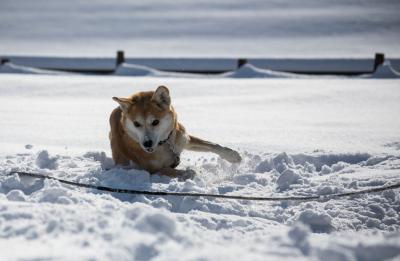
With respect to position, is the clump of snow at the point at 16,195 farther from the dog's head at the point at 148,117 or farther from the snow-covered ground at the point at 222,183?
the dog's head at the point at 148,117

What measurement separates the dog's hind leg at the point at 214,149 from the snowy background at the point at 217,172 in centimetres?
9

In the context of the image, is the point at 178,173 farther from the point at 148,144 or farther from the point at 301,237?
the point at 301,237

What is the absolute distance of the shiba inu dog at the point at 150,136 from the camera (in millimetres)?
5598

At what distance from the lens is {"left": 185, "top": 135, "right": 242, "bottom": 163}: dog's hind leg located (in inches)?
239

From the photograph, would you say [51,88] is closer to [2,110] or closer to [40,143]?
[2,110]

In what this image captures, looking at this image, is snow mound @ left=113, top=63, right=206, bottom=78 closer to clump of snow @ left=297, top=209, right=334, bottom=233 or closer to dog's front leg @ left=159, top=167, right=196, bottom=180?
dog's front leg @ left=159, top=167, right=196, bottom=180

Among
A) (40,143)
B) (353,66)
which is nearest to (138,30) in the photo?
(353,66)

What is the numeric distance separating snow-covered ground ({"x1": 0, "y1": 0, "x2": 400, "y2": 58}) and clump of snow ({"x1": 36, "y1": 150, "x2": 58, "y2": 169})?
23.3 m

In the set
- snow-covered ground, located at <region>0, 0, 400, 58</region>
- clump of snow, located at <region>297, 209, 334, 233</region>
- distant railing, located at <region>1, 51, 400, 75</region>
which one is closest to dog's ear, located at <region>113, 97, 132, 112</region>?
clump of snow, located at <region>297, 209, 334, 233</region>

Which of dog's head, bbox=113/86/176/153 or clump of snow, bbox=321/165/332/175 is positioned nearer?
dog's head, bbox=113/86/176/153

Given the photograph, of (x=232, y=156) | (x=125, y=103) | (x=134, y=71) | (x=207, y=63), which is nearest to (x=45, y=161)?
(x=125, y=103)

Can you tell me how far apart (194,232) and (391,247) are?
1214 millimetres

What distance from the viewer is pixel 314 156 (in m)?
6.28

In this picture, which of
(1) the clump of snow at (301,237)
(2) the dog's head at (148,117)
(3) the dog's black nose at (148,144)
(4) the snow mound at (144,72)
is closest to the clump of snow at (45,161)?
(2) the dog's head at (148,117)
